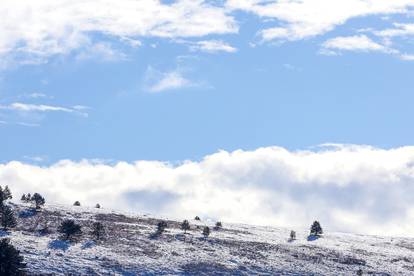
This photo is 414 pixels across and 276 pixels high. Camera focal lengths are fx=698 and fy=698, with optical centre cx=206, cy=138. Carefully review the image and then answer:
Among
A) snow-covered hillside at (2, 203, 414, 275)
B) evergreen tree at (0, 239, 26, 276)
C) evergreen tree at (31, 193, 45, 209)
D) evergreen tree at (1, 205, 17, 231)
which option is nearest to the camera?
evergreen tree at (0, 239, 26, 276)

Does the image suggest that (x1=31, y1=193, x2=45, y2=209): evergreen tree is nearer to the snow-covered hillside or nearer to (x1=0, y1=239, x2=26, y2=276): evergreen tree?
the snow-covered hillside

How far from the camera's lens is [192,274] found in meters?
70.0

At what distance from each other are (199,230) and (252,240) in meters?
7.81

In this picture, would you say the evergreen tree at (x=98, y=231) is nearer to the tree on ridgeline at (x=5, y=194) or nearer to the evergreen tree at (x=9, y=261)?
the tree on ridgeline at (x=5, y=194)

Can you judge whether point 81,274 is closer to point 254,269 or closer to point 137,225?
point 254,269

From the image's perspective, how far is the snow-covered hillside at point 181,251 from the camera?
226 feet

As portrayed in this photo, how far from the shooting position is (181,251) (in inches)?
3088

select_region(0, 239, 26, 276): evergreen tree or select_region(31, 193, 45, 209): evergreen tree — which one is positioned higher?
select_region(31, 193, 45, 209): evergreen tree

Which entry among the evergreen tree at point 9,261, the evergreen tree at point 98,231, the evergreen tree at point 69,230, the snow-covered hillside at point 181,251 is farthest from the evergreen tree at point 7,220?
the evergreen tree at point 9,261

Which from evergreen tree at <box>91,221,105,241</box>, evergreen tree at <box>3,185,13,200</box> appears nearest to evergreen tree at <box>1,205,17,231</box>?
evergreen tree at <box>91,221,105,241</box>

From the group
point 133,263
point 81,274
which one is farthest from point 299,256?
point 81,274

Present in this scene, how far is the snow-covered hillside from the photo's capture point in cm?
6894

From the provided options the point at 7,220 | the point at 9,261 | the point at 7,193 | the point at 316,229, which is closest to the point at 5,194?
the point at 7,193

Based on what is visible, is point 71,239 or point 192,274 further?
point 71,239
